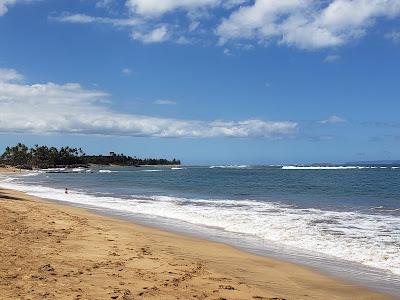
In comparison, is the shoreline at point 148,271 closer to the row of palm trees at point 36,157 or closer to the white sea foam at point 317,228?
the white sea foam at point 317,228

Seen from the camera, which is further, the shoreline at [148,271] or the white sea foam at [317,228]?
the white sea foam at [317,228]

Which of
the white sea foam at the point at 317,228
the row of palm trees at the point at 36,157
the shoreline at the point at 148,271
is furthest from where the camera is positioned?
the row of palm trees at the point at 36,157

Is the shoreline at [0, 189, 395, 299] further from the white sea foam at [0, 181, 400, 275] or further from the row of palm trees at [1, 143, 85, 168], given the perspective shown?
the row of palm trees at [1, 143, 85, 168]

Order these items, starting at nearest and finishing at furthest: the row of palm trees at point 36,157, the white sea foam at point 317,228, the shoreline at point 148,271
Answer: the shoreline at point 148,271 < the white sea foam at point 317,228 < the row of palm trees at point 36,157

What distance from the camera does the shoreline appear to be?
298 inches

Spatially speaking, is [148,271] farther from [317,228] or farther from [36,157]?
[36,157]

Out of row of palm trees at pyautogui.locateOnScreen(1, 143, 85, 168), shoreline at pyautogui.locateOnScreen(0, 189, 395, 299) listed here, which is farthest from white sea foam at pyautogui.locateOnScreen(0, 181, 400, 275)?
row of palm trees at pyautogui.locateOnScreen(1, 143, 85, 168)

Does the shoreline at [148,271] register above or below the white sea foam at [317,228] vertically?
above

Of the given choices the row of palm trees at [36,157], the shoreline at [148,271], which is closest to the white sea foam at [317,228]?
the shoreline at [148,271]

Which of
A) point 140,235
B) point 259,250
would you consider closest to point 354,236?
point 259,250

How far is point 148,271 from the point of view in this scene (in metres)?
9.09

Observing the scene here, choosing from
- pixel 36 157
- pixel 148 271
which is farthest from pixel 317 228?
pixel 36 157

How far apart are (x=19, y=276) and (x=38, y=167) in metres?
168

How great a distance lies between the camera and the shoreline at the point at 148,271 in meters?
7.57
